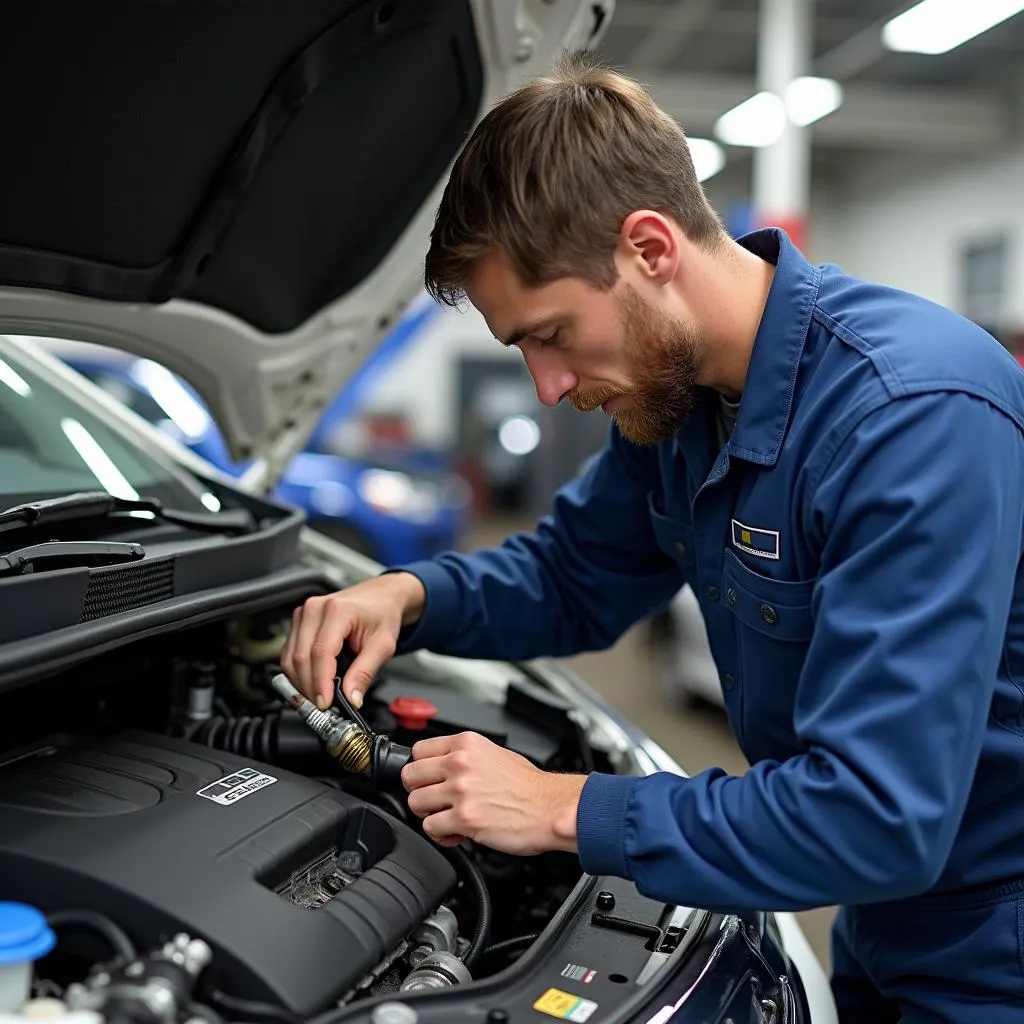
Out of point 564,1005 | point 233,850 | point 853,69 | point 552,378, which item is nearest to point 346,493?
point 552,378

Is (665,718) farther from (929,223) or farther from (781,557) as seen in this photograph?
(929,223)

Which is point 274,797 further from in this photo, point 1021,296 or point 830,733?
point 1021,296

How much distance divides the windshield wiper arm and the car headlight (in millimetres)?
4417

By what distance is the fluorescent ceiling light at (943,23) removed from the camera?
679 centimetres

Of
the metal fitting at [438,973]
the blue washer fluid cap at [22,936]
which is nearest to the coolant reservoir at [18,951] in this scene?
the blue washer fluid cap at [22,936]

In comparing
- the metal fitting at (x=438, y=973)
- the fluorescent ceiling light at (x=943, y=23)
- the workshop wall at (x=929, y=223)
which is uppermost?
the fluorescent ceiling light at (x=943, y=23)

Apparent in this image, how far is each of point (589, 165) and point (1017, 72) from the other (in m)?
9.54

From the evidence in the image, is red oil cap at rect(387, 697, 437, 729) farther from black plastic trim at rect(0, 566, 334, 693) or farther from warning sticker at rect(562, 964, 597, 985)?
warning sticker at rect(562, 964, 597, 985)

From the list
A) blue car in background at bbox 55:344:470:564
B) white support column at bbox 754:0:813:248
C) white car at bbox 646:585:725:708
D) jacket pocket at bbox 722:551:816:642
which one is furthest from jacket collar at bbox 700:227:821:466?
white support column at bbox 754:0:813:248

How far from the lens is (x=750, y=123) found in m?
9.41

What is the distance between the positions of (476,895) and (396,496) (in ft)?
15.1

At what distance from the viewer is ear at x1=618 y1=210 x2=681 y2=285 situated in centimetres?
105

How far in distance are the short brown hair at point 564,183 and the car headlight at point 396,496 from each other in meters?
4.53

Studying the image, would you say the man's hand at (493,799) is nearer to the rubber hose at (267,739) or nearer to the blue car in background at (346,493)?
the rubber hose at (267,739)
